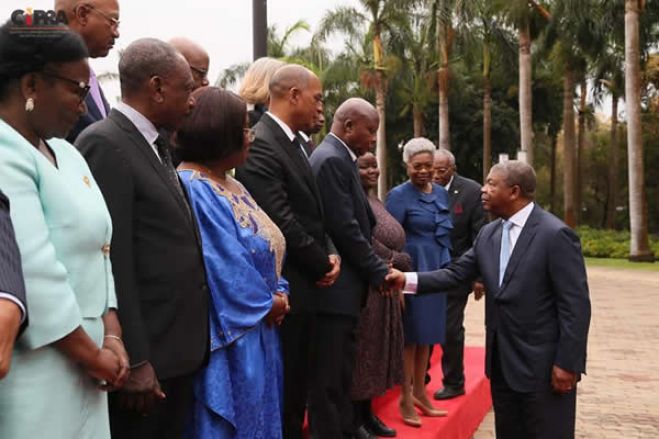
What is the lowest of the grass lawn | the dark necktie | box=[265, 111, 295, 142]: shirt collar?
the grass lawn

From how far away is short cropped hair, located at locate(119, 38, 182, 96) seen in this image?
2941 mm

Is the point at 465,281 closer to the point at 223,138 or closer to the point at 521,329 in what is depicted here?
the point at 521,329

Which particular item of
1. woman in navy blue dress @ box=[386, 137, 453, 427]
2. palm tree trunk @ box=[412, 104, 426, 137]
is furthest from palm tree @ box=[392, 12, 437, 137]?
woman in navy blue dress @ box=[386, 137, 453, 427]

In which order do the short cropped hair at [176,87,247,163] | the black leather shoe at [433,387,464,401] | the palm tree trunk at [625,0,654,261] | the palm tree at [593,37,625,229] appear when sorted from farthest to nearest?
the palm tree at [593,37,625,229] < the palm tree trunk at [625,0,654,261] < the black leather shoe at [433,387,464,401] < the short cropped hair at [176,87,247,163]

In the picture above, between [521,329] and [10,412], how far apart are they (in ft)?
9.81

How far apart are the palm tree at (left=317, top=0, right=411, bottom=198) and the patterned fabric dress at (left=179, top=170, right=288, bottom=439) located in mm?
29569

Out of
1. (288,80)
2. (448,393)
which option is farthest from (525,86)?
(288,80)

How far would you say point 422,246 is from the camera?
Answer: 19.8 ft

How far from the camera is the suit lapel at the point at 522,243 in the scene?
4504 mm

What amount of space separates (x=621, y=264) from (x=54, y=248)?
2460cm

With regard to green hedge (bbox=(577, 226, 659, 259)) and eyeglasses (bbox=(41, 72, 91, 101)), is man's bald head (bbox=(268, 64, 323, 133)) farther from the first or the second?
green hedge (bbox=(577, 226, 659, 259))

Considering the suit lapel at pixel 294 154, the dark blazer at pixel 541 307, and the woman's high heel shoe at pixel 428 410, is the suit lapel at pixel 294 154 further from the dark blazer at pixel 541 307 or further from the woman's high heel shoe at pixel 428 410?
the woman's high heel shoe at pixel 428 410

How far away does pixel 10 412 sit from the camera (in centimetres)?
205

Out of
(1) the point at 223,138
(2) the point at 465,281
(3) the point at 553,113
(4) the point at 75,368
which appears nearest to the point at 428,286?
(2) the point at 465,281
